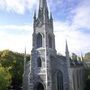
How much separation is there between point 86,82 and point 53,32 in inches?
719

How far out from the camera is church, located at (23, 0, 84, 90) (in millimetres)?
36531

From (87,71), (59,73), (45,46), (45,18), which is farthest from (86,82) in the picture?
(45,18)

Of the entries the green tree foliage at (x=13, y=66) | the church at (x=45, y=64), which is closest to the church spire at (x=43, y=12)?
the church at (x=45, y=64)

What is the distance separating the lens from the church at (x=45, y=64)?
36.5 m

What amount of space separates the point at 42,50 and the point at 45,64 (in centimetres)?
339

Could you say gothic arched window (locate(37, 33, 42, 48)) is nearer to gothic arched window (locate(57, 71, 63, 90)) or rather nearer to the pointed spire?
the pointed spire

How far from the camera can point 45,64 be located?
38.0 metres

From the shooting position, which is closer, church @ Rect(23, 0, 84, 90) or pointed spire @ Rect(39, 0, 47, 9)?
church @ Rect(23, 0, 84, 90)

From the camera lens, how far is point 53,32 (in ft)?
141

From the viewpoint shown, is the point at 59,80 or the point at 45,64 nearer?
the point at 59,80

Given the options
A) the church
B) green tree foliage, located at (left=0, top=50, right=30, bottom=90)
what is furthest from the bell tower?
green tree foliage, located at (left=0, top=50, right=30, bottom=90)

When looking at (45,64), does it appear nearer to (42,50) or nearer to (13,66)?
(42,50)

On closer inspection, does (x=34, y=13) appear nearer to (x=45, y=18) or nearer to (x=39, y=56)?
(x=45, y=18)

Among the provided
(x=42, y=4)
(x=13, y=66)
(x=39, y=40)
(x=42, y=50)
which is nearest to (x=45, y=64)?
(x=42, y=50)
